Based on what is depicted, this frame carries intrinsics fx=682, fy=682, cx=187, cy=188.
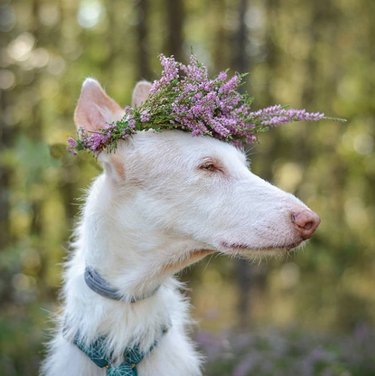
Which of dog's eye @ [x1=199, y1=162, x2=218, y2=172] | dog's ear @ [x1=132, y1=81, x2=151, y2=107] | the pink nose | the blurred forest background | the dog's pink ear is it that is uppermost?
the dog's pink ear

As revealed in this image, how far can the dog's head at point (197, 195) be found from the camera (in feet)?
11.2

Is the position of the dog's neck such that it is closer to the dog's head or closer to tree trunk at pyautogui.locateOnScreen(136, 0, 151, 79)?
the dog's head

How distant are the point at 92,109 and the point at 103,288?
1.00m

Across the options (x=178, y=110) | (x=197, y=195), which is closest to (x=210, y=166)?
(x=197, y=195)

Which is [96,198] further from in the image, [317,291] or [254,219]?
[317,291]

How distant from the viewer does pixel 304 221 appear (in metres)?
3.33

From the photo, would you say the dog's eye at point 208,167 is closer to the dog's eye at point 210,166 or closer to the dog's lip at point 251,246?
the dog's eye at point 210,166

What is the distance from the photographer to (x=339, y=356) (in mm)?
6836

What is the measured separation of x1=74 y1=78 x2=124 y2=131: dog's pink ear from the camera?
12.5ft

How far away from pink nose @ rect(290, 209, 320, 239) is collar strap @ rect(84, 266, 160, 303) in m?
1.00

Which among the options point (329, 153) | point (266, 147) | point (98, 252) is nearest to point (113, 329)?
point (98, 252)

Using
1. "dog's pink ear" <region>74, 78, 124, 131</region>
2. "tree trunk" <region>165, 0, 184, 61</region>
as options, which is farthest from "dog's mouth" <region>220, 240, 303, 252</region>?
"tree trunk" <region>165, 0, 184, 61</region>

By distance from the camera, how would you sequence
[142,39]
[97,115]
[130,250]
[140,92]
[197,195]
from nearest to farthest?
1. [197,195]
2. [130,250]
3. [97,115]
4. [140,92]
5. [142,39]

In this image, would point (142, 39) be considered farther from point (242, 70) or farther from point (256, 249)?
point (256, 249)
